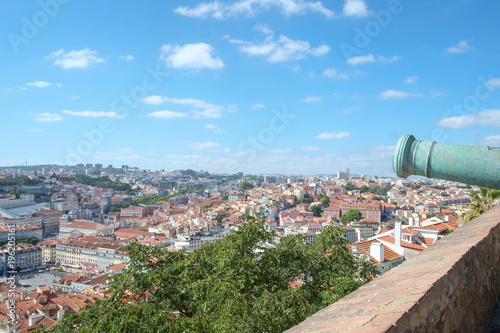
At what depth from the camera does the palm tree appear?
7.81 meters

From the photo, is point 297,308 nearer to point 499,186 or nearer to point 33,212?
point 499,186

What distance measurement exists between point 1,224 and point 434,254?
60349 mm

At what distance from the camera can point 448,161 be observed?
190 centimetres

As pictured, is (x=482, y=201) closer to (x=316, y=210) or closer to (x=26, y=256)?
(x=26, y=256)

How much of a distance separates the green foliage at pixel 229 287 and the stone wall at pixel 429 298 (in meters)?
2.03

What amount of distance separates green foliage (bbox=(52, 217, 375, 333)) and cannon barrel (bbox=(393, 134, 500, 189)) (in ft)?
6.86

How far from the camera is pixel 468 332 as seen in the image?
5.10ft

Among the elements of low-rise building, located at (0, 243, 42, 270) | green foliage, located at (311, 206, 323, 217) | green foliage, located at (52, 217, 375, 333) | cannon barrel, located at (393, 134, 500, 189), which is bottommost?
low-rise building, located at (0, 243, 42, 270)

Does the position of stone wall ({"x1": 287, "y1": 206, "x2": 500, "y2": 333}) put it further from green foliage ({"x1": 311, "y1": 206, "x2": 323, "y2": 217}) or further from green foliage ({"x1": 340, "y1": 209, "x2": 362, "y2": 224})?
green foliage ({"x1": 311, "y1": 206, "x2": 323, "y2": 217})

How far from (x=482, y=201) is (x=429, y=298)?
843 cm

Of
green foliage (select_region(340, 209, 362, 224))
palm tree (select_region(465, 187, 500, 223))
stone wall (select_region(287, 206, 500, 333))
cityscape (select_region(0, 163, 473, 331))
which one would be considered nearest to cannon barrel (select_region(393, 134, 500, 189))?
stone wall (select_region(287, 206, 500, 333))

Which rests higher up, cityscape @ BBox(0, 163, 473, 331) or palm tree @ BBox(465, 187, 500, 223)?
palm tree @ BBox(465, 187, 500, 223)

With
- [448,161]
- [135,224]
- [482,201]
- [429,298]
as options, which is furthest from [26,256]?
[429,298]

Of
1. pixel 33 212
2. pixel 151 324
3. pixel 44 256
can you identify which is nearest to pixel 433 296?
pixel 151 324
